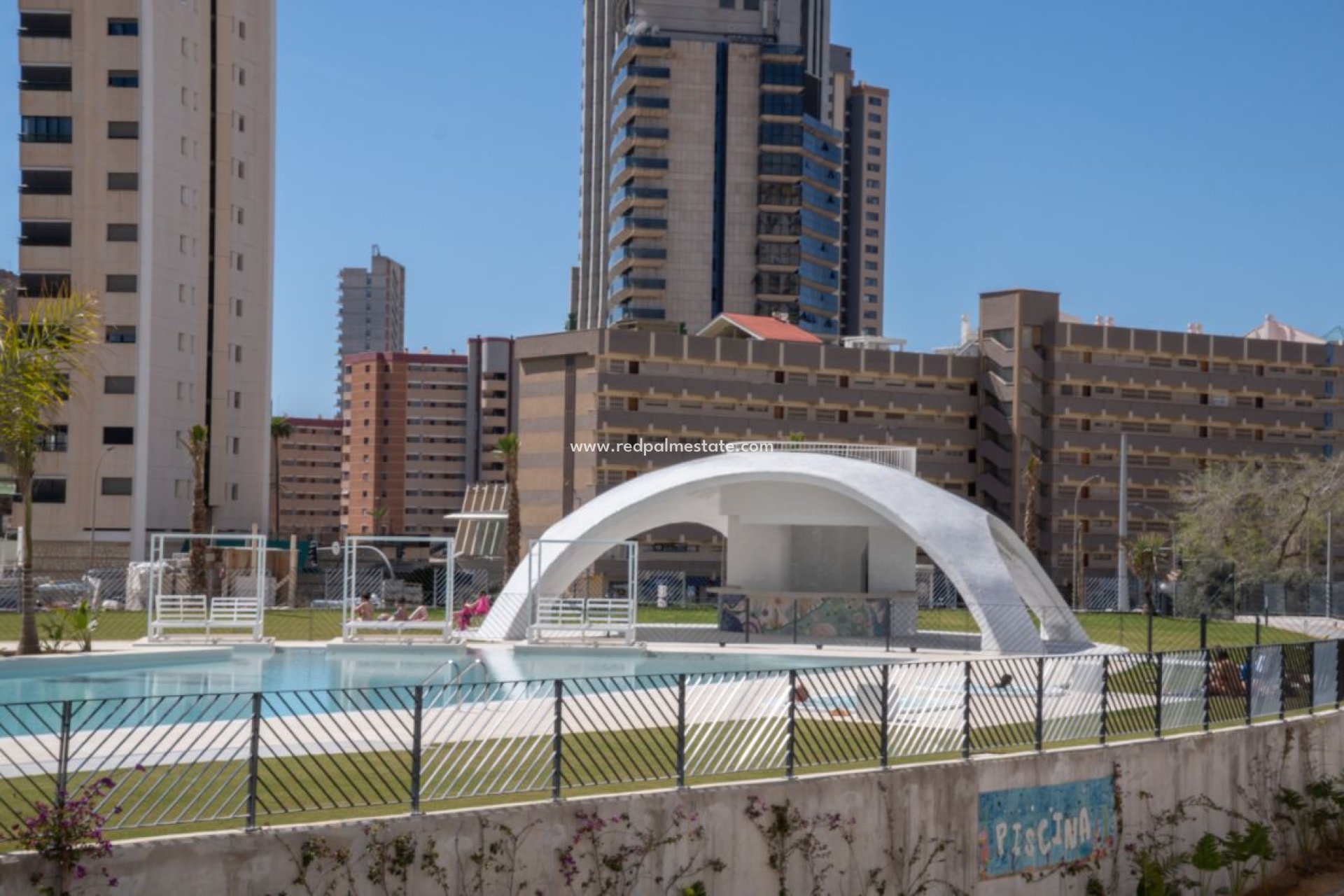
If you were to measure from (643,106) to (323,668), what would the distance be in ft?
270

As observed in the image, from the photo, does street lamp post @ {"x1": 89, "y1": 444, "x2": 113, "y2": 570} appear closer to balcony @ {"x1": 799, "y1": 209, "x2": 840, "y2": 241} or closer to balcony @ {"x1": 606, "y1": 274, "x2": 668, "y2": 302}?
balcony @ {"x1": 606, "y1": 274, "x2": 668, "y2": 302}

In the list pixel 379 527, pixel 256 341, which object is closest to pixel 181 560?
pixel 256 341

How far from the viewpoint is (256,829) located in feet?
34.0

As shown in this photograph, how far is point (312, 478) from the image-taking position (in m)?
167

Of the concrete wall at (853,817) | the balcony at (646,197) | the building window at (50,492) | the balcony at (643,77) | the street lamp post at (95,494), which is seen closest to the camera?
the concrete wall at (853,817)

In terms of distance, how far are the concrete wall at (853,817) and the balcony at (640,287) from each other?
8692 centimetres

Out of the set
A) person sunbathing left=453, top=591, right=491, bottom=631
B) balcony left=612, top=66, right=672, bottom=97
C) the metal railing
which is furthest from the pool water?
balcony left=612, top=66, right=672, bottom=97

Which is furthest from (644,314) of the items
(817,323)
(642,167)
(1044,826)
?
(1044,826)

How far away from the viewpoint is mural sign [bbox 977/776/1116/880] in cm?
1523

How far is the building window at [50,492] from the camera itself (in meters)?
63.8

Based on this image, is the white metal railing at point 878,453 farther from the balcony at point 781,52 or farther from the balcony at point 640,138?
the balcony at point 781,52

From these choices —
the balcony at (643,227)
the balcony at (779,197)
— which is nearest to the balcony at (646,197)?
the balcony at (643,227)

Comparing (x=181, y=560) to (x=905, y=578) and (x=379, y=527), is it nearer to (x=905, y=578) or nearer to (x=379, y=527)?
(x=905, y=578)

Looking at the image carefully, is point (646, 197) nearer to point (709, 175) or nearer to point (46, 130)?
point (709, 175)
